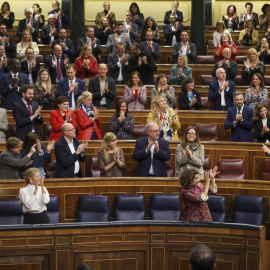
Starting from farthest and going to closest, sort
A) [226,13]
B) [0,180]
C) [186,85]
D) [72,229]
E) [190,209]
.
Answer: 1. [226,13]
2. [186,85]
3. [0,180]
4. [190,209]
5. [72,229]

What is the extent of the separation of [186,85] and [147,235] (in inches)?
144

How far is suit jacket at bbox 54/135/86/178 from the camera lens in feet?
26.6

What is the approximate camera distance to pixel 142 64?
35.9 ft

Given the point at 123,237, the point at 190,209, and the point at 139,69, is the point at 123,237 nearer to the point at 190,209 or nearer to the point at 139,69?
the point at 190,209

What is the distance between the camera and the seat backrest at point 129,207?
7738 millimetres

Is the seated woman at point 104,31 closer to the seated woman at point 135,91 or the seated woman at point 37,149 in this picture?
the seated woman at point 135,91

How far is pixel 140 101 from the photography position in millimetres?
10102

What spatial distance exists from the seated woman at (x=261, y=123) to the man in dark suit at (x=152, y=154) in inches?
→ 53.1

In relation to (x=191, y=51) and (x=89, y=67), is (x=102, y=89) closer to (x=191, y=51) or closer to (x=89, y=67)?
(x=89, y=67)

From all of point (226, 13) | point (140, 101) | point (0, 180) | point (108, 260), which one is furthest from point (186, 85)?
point (226, 13)

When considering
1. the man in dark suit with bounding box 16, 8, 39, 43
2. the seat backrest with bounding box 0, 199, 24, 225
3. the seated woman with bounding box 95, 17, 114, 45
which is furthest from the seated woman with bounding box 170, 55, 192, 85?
the seat backrest with bounding box 0, 199, 24, 225

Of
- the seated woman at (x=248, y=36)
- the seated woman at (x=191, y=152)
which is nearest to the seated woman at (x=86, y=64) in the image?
the seated woman at (x=191, y=152)

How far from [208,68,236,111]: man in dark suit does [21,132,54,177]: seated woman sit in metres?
2.89

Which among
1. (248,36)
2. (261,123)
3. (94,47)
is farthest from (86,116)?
(248,36)
